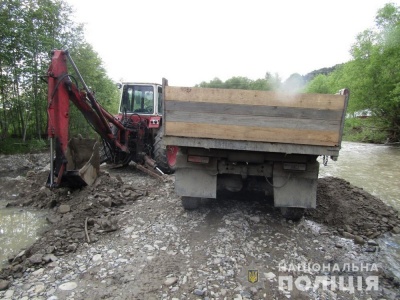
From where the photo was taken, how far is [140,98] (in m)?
7.74

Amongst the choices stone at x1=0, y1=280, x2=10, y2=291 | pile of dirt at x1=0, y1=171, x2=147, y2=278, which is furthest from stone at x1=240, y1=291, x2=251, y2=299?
stone at x1=0, y1=280, x2=10, y2=291

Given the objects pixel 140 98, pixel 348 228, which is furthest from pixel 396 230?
pixel 140 98

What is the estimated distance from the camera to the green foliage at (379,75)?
2036 centimetres

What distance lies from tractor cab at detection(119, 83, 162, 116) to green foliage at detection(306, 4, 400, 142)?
16.4m

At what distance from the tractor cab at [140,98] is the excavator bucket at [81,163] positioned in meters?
1.68

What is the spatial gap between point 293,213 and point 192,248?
162cm

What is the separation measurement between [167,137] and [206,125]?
53cm

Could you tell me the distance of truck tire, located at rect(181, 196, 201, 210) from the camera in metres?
4.22

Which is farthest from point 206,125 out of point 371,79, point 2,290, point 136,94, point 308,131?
point 371,79

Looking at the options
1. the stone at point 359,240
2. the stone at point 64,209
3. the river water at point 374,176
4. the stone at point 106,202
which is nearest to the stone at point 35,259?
the stone at point 64,209

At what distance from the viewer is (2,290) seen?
2.59 m

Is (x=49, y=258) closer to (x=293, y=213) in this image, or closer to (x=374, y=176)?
(x=293, y=213)

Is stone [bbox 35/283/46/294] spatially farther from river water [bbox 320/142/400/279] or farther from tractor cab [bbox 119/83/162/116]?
tractor cab [bbox 119/83/162/116]

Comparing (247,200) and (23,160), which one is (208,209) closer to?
(247,200)
